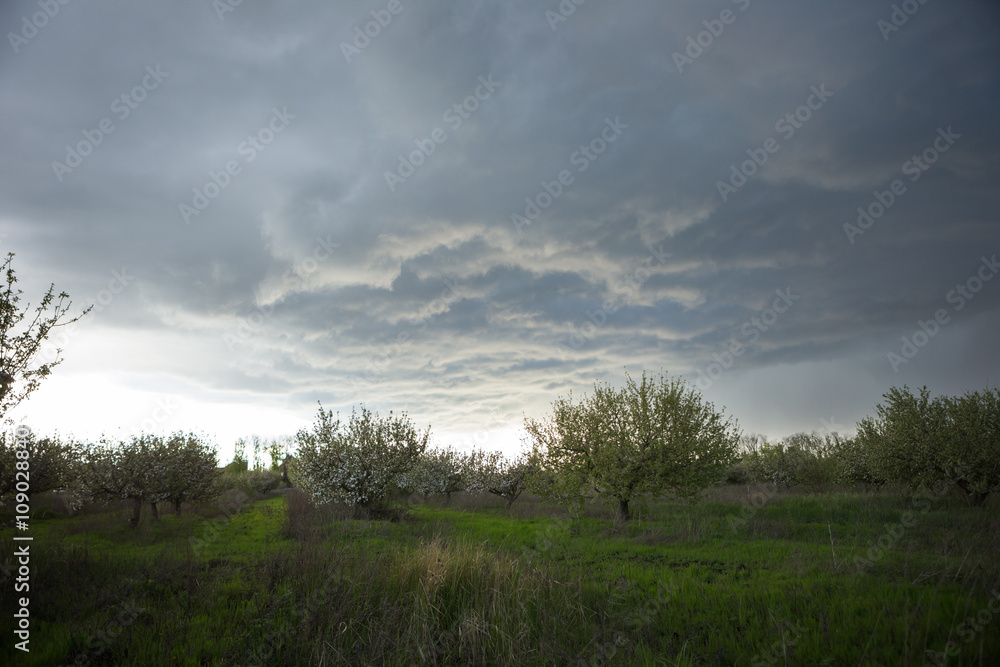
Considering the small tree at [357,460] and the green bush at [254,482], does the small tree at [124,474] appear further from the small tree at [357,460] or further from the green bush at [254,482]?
the green bush at [254,482]

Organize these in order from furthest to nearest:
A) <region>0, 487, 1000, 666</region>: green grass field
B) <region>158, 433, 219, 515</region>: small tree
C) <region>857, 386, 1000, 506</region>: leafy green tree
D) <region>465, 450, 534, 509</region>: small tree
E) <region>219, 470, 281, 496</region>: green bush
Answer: <region>219, 470, 281, 496</region>: green bush, <region>465, 450, 534, 509</region>: small tree, <region>158, 433, 219, 515</region>: small tree, <region>857, 386, 1000, 506</region>: leafy green tree, <region>0, 487, 1000, 666</region>: green grass field

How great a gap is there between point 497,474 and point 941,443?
29523mm

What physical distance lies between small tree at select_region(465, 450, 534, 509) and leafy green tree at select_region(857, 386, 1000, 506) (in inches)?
886

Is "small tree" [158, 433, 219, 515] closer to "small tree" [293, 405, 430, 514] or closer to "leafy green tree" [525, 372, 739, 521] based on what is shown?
"small tree" [293, 405, 430, 514]

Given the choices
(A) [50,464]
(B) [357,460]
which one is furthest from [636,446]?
(A) [50,464]

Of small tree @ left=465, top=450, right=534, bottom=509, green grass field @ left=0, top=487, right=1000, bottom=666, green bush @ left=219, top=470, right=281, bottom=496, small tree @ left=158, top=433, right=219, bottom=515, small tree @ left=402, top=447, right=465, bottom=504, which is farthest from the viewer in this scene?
green bush @ left=219, top=470, right=281, bottom=496

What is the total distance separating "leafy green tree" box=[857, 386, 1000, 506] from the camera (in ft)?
75.6

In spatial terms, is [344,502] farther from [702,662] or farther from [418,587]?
[702,662]

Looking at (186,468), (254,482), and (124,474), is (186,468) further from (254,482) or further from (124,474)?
(254,482)

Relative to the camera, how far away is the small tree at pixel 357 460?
25750mm

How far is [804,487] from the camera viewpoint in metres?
42.8

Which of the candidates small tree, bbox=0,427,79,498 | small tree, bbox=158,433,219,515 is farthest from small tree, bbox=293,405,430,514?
small tree, bbox=0,427,79,498

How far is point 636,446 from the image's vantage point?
24516mm

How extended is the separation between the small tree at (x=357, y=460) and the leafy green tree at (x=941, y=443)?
28.0m
